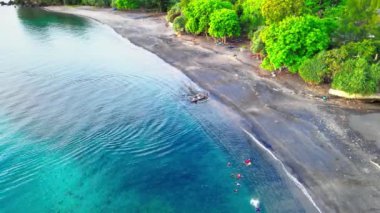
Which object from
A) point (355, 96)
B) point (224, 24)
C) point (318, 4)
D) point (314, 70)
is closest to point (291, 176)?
point (355, 96)

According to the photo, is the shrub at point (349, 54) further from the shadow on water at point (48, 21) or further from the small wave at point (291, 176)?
the shadow on water at point (48, 21)

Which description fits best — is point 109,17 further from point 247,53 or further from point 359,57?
point 359,57

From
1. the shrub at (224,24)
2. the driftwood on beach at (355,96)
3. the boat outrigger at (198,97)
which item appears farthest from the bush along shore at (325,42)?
the boat outrigger at (198,97)

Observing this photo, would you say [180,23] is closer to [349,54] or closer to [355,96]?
[349,54]

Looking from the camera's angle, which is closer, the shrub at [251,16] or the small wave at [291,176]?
the small wave at [291,176]

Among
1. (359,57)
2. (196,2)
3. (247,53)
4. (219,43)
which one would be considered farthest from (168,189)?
(196,2)

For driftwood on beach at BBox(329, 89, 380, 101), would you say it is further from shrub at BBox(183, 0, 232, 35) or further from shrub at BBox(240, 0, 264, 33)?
shrub at BBox(183, 0, 232, 35)
